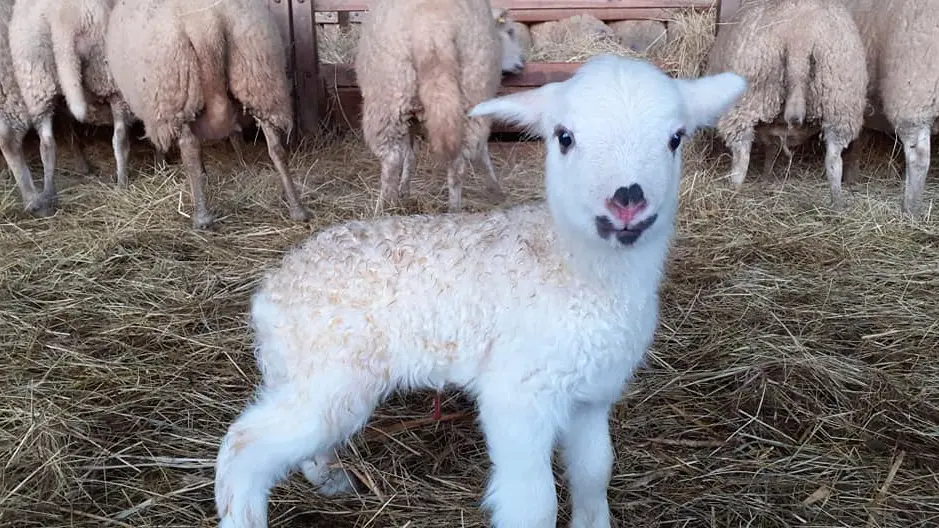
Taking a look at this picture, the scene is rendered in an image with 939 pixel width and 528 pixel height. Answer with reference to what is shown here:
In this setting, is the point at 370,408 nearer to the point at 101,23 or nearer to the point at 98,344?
the point at 98,344

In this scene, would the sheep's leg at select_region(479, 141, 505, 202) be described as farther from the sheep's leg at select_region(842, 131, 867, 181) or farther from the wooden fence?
the sheep's leg at select_region(842, 131, 867, 181)

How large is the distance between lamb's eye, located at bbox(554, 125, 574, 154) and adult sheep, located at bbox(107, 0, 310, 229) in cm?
298

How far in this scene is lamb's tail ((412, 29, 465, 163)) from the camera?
14.3ft

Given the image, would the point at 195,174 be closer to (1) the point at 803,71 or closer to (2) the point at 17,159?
(2) the point at 17,159

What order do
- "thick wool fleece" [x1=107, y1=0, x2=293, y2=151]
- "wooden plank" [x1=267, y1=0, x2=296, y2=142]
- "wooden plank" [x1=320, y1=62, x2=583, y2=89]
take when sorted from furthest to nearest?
"wooden plank" [x1=320, y1=62, x2=583, y2=89] → "wooden plank" [x1=267, y1=0, x2=296, y2=142] → "thick wool fleece" [x1=107, y1=0, x2=293, y2=151]

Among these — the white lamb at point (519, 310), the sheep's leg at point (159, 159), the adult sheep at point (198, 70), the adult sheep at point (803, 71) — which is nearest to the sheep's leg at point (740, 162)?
the adult sheep at point (803, 71)

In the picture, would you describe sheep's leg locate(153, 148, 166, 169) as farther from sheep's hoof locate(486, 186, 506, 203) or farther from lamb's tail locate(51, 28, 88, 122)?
sheep's hoof locate(486, 186, 506, 203)

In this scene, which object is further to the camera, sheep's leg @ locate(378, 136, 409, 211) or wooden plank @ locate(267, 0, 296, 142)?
wooden plank @ locate(267, 0, 296, 142)

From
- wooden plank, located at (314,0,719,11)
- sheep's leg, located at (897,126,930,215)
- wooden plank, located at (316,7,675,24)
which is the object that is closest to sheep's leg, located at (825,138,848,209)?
sheep's leg, located at (897,126,930,215)

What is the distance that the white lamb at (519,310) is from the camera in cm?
198

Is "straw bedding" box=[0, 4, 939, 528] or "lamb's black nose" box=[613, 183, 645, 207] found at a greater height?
"lamb's black nose" box=[613, 183, 645, 207]

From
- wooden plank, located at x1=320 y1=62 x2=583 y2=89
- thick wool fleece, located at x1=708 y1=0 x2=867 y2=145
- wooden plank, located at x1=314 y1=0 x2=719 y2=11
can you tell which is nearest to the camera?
thick wool fleece, located at x1=708 y1=0 x2=867 y2=145

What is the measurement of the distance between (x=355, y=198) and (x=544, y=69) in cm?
221

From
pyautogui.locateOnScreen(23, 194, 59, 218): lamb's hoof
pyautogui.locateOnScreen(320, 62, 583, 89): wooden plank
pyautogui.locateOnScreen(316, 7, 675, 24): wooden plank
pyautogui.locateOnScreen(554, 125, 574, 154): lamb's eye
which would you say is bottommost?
pyautogui.locateOnScreen(23, 194, 59, 218): lamb's hoof
